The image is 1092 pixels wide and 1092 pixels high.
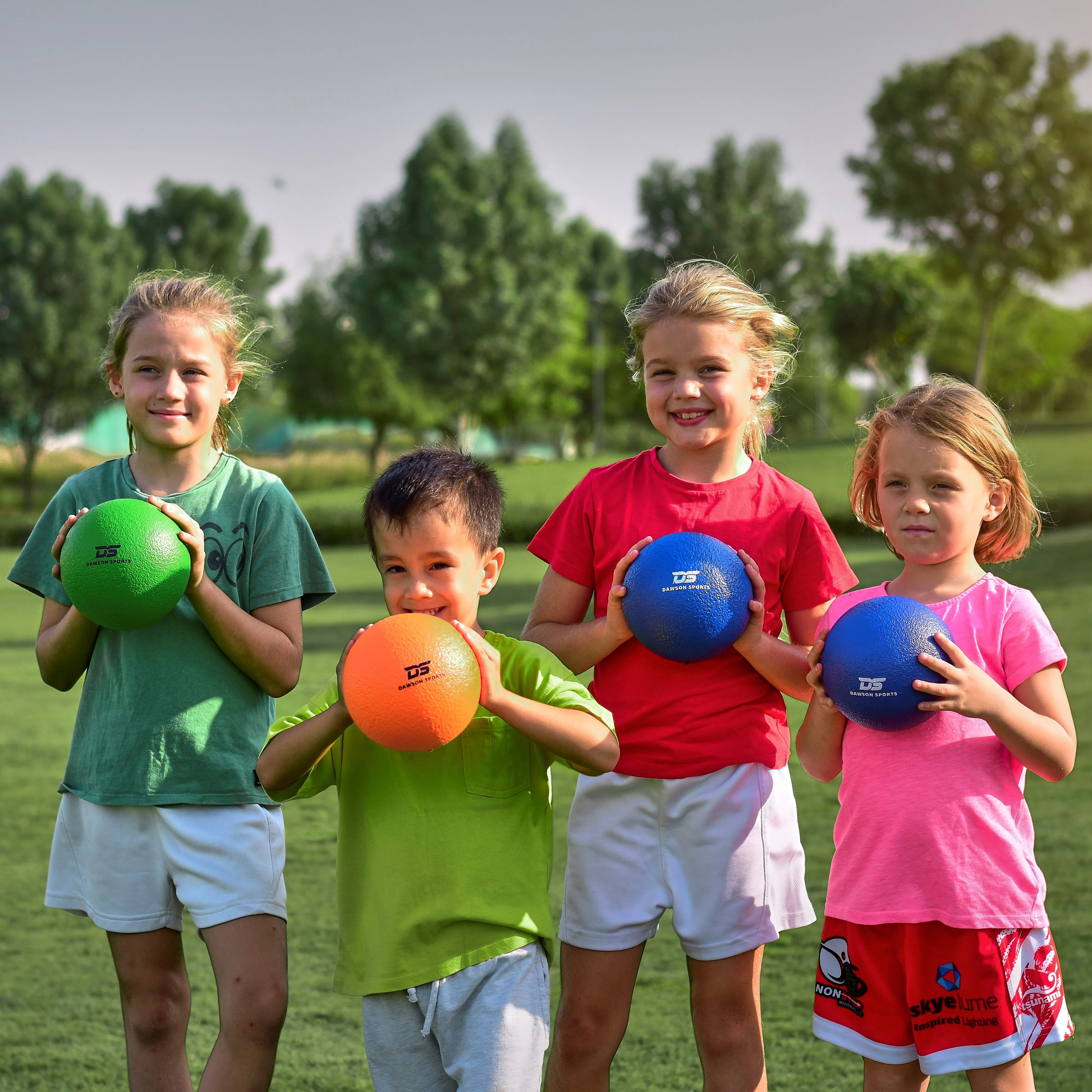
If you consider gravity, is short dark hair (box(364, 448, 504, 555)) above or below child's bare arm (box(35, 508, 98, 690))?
above

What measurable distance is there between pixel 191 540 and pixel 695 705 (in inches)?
53.1

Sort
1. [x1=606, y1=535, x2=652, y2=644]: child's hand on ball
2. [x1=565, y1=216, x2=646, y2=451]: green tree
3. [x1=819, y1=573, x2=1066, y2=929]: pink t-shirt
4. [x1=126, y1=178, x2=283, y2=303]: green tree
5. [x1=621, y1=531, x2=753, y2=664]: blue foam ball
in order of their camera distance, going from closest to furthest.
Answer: [x1=819, y1=573, x2=1066, y2=929]: pink t-shirt, [x1=621, y1=531, x2=753, y2=664]: blue foam ball, [x1=606, y1=535, x2=652, y2=644]: child's hand on ball, [x1=126, y1=178, x2=283, y2=303]: green tree, [x1=565, y1=216, x2=646, y2=451]: green tree

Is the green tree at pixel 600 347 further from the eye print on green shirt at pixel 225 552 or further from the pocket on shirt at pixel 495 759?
the pocket on shirt at pixel 495 759

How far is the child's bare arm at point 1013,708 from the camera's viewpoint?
2.67m

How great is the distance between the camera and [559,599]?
10.8ft

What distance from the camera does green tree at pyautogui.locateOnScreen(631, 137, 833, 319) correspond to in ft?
195

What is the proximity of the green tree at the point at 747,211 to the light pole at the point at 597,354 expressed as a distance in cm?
1418

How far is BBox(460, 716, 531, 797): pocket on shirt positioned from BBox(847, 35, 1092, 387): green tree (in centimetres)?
4640

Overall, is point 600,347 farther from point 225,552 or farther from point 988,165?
point 225,552

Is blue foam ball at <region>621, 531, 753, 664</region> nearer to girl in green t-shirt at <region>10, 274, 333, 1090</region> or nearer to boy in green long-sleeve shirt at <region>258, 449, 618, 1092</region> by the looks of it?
boy in green long-sleeve shirt at <region>258, 449, 618, 1092</region>

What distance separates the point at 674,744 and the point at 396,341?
178 ft

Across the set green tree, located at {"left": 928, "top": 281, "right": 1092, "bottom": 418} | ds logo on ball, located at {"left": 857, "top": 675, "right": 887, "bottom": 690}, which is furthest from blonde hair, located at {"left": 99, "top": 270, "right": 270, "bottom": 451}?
green tree, located at {"left": 928, "top": 281, "right": 1092, "bottom": 418}

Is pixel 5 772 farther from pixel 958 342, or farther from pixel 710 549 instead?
pixel 958 342

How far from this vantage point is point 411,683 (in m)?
2.55
